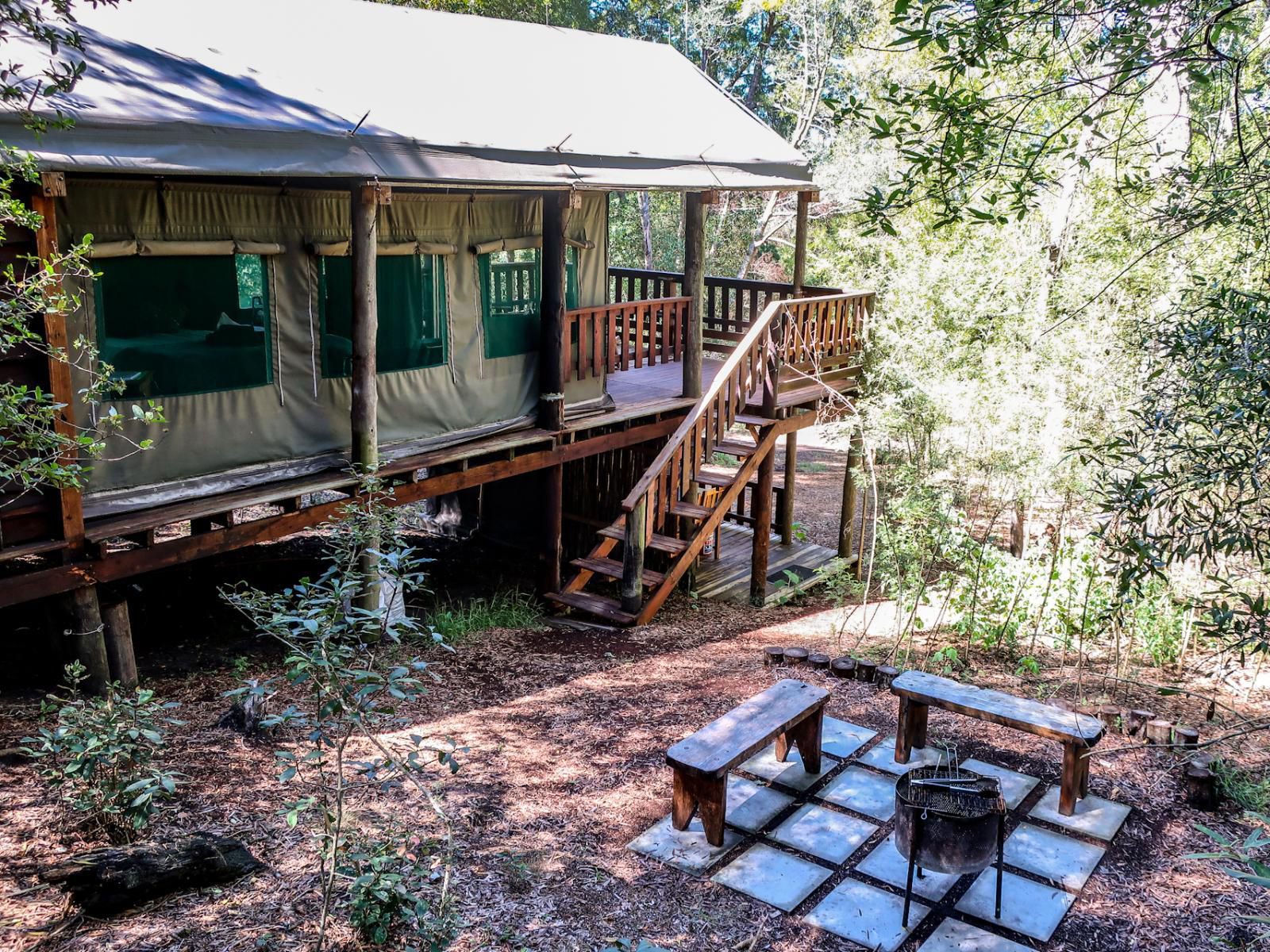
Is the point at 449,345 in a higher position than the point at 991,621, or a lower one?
higher

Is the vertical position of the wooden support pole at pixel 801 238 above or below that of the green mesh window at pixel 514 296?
above

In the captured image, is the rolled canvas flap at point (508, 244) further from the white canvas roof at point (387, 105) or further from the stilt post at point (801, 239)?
the stilt post at point (801, 239)

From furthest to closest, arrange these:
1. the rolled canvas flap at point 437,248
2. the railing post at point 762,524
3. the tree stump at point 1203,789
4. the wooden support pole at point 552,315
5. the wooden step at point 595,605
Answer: the railing post at point 762,524 → the wooden step at point 595,605 → the wooden support pole at point 552,315 → the rolled canvas flap at point 437,248 → the tree stump at point 1203,789

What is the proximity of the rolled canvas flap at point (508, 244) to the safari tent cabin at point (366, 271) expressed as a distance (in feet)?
0.11

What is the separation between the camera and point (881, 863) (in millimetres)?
5461

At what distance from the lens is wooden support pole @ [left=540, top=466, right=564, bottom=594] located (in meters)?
10.5

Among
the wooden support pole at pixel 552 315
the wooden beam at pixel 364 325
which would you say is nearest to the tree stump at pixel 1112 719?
the wooden support pole at pixel 552 315

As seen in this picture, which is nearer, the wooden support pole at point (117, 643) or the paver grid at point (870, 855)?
the paver grid at point (870, 855)

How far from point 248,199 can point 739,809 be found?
18.5 ft

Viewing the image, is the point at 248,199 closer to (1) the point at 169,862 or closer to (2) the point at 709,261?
(1) the point at 169,862

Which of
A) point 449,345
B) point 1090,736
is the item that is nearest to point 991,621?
point 1090,736

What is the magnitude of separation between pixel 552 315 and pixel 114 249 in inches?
151

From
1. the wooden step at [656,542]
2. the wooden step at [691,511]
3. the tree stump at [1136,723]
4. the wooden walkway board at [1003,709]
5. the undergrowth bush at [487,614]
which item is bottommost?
the undergrowth bush at [487,614]

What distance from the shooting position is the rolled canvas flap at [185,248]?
7.38 meters
